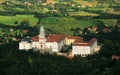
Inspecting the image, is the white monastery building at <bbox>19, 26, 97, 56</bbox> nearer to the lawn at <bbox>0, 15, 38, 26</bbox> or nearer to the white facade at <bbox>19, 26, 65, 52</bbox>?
the white facade at <bbox>19, 26, 65, 52</bbox>

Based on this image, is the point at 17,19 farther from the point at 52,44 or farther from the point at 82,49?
the point at 82,49

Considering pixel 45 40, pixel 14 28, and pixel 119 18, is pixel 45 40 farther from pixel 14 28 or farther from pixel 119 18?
pixel 119 18

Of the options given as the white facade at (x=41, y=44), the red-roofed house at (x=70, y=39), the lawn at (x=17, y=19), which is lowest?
the lawn at (x=17, y=19)

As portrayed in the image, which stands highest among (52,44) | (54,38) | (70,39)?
(54,38)

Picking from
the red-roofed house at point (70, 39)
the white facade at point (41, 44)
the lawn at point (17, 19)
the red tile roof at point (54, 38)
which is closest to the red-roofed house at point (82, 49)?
the white facade at point (41, 44)

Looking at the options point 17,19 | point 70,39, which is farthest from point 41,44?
point 17,19

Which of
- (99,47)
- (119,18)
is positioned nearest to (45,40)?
(99,47)

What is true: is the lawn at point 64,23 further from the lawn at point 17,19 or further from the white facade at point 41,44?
the white facade at point 41,44

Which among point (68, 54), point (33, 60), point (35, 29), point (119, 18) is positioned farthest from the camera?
point (119, 18)
